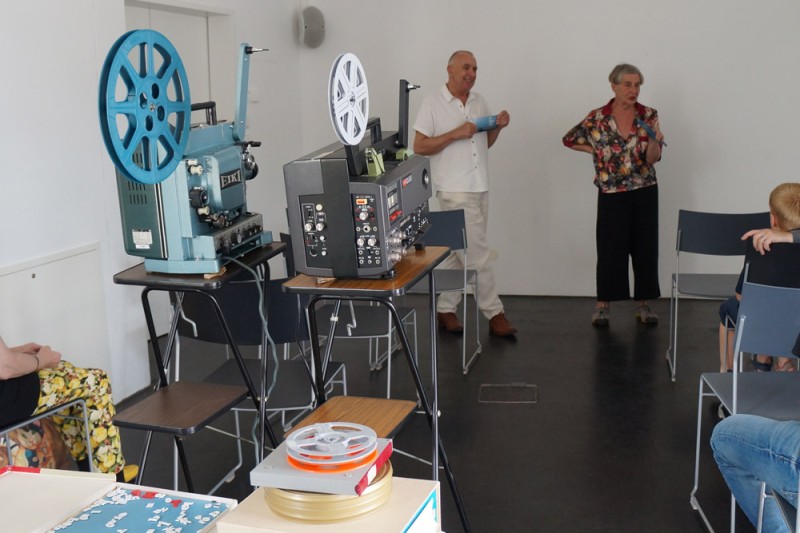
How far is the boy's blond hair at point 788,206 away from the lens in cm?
339

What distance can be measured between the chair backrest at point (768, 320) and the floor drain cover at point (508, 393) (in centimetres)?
138

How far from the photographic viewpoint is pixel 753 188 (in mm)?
5801

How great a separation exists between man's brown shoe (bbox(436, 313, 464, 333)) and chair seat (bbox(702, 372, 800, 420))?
7.63 ft

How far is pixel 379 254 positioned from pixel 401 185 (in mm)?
235

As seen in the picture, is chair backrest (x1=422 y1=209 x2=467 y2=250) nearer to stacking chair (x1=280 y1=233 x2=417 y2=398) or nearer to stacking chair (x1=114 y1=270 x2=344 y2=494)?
stacking chair (x1=280 y1=233 x2=417 y2=398)

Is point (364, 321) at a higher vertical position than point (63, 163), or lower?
lower

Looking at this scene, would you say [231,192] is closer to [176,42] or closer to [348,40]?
[176,42]

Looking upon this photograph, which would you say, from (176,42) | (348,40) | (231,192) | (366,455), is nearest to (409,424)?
(231,192)

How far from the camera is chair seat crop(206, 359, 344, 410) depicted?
3020 mm

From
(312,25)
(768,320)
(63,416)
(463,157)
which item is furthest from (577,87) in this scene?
(63,416)

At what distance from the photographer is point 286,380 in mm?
3203

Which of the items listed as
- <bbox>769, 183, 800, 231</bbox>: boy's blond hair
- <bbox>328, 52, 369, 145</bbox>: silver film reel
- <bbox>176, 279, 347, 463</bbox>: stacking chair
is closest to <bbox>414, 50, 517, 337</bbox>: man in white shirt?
<bbox>769, 183, 800, 231</bbox>: boy's blond hair

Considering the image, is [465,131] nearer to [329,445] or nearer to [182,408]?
[182,408]

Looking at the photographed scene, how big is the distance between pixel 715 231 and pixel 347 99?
2.78 m
